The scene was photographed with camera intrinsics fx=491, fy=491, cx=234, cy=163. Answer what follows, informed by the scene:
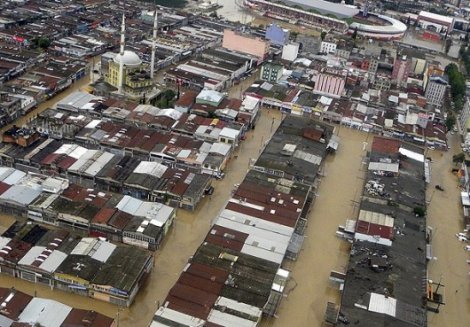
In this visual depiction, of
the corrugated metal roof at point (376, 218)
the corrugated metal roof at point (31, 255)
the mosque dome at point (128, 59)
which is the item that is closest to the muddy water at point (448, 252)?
the corrugated metal roof at point (376, 218)

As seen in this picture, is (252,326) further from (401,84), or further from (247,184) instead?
(401,84)

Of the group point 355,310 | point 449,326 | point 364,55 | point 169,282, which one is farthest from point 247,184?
point 364,55

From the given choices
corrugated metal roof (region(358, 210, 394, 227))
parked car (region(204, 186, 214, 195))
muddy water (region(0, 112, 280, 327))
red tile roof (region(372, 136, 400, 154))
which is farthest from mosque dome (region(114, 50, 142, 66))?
corrugated metal roof (region(358, 210, 394, 227))

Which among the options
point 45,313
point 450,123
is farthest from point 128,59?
point 450,123

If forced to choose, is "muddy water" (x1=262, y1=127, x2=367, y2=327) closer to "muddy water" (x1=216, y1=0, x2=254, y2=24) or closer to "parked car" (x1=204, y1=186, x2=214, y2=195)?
"parked car" (x1=204, y1=186, x2=214, y2=195)

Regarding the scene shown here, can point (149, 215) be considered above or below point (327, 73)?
below

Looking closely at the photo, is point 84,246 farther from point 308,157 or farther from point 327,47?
point 327,47
